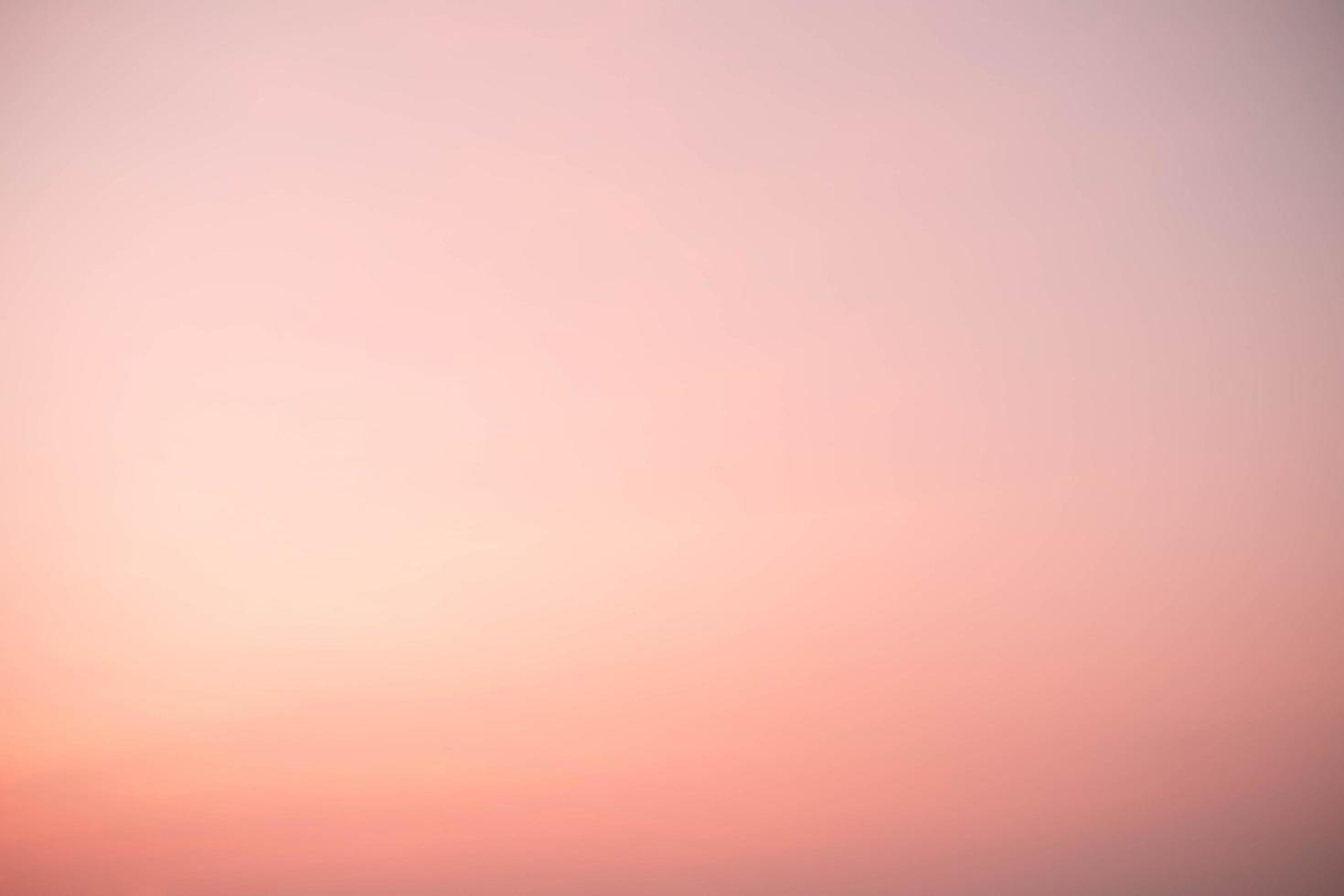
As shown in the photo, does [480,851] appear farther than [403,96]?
Yes

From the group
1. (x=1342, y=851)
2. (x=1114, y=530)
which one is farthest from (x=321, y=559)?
(x=1342, y=851)

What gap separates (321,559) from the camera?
2.57 m

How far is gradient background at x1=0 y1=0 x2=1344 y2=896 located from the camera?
2.45 m

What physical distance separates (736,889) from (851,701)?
45 centimetres

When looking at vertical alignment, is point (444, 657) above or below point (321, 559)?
below

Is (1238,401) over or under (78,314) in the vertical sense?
under

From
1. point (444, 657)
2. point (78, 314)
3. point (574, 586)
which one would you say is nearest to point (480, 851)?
point (444, 657)

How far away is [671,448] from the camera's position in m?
2.55

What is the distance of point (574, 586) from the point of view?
8.47 feet

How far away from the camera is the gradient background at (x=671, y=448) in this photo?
2445 millimetres

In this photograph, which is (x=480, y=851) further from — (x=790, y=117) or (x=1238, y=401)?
(x=1238, y=401)

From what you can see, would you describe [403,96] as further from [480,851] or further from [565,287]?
[480,851]

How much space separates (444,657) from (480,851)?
409mm

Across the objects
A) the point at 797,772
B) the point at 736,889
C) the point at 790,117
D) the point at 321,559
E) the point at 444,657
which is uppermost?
the point at 790,117
